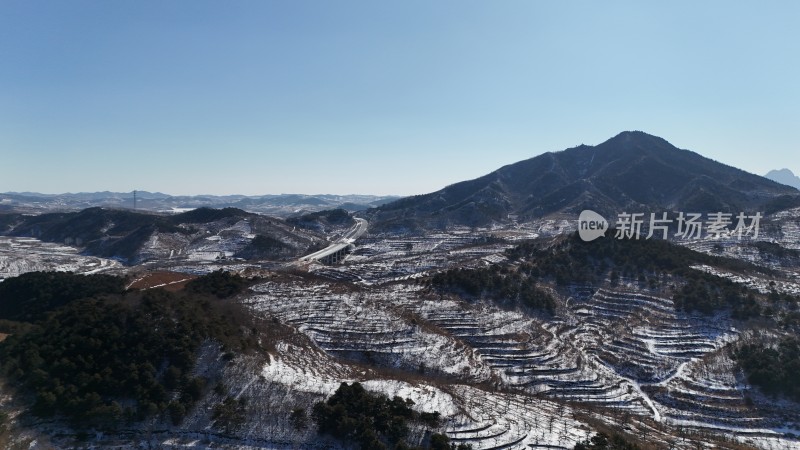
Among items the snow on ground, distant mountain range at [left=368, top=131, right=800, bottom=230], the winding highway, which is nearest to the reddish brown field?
the snow on ground

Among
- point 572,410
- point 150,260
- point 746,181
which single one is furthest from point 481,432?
point 746,181

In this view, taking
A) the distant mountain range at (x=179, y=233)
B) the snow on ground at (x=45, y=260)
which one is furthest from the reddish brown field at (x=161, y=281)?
the distant mountain range at (x=179, y=233)

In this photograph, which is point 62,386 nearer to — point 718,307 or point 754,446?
point 754,446

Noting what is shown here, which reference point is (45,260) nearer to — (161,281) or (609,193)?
(161,281)

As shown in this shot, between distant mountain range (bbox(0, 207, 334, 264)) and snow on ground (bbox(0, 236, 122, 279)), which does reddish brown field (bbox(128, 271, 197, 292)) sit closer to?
snow on ground (bbox(0, 236, 122, 279))

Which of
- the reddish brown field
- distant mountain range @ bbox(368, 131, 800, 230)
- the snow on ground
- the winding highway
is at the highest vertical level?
distant mountain range @ bbox(368, 131, 800, 230)

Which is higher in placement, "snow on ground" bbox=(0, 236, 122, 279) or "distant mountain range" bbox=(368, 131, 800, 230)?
"distant mountain range" bbox=(368, 131, 800, 230)

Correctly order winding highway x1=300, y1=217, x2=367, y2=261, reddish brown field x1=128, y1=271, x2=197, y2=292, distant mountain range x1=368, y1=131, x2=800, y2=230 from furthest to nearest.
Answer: distant mountain range x1=368, y1=131, x2=800, y2=230 → winding highway x1=300, y1=217, x2=367, y2=261 → reddish brown field x1=128, y1=271, x2=197, y2=292
